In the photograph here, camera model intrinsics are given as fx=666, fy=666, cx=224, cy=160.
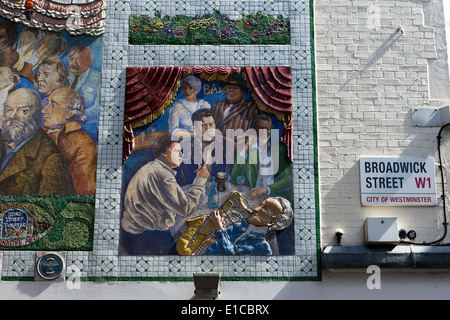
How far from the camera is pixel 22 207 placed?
10273 mm

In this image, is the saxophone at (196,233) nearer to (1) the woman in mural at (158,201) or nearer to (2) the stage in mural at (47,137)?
(1) the woman in mural at (158,201)

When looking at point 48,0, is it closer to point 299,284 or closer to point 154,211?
point 154,211

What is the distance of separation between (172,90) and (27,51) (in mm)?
2505

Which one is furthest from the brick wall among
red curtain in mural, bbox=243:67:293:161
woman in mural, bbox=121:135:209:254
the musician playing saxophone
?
woman in mural, bbox=121:135:209:254

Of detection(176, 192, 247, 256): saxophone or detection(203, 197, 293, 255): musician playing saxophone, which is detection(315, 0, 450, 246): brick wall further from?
detection(176, 192, 247, 256): saxophone

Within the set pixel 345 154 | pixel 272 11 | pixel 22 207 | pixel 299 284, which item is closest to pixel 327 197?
pixel 345 154

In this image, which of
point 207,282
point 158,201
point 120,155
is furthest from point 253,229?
point 120,155

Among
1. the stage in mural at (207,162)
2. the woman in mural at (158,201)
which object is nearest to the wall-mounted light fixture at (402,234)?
the stage in mural at (207,162)

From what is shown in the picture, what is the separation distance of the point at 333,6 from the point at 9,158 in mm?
5828

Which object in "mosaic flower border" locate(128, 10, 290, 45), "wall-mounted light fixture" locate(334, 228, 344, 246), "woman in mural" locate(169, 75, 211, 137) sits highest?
"mosaic flower border" locate(128, 10, 290, 45)

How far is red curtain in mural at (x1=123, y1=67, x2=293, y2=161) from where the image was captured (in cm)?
1054

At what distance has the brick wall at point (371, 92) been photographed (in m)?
10.3

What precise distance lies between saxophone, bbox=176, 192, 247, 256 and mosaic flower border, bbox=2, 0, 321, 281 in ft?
0.54

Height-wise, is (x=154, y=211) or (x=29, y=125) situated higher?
(x=29, y=125)
